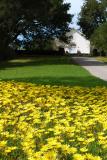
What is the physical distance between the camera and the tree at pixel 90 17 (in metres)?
110

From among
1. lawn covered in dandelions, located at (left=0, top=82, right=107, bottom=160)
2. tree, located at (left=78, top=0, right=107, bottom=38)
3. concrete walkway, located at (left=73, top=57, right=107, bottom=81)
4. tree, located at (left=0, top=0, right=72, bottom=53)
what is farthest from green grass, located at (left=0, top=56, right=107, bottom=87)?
tree, located at (left=78, top=0, right=107, bottom=38)

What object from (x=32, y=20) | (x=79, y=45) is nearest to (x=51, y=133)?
(x=32, y=20)

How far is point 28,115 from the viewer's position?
8.37 metres

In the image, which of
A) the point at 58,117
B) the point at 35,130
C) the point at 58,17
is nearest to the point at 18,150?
the point at 35,130

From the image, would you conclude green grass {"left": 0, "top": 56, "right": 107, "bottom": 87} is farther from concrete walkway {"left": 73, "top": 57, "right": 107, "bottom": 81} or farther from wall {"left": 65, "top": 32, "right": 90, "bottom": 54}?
wall {"left": 65, "top": 32, "right": 90, "bottom": 54}

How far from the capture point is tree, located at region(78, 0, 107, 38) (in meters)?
110

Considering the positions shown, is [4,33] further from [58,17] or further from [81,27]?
[81,27]

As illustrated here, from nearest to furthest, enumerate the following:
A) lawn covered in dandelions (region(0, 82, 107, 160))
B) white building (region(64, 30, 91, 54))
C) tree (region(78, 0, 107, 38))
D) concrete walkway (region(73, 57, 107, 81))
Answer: lawn covered in dandelions (region(0, 82, 107, 160)), concrete walkway (region(73, 57, 107, 81)), tree (region(78, 0, 107, 38)), white building (region(64, 30, 91, 54))

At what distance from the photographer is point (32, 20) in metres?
65.2

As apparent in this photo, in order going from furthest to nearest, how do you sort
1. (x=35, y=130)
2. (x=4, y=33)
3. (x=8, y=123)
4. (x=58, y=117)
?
(x=4, y=33) → (x=58, y=117) → (x=8, y=123) → (x=35, y=130)

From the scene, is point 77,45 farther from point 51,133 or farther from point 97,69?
point 51,133

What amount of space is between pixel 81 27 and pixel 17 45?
36321 mm

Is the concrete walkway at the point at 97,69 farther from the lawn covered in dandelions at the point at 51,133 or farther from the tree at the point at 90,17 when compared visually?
the tree at the point at 90,17

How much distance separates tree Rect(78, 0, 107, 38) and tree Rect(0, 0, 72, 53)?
22853 mm
